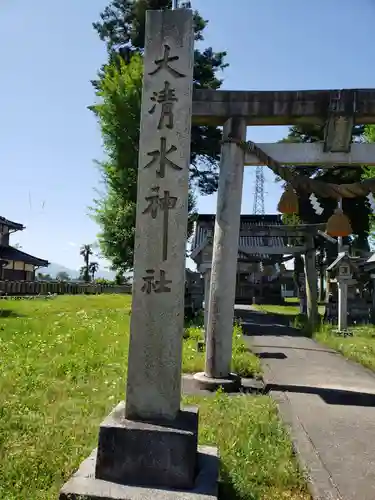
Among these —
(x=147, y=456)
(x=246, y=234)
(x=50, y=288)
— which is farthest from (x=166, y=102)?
(x=50, y=288)

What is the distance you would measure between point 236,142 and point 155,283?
14.0ft

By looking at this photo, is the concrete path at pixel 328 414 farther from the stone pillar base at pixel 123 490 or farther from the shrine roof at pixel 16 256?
the shrine roof at pixel 16 256

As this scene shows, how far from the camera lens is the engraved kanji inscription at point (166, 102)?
12.2ft

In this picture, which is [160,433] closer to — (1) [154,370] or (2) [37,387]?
(1) [154,370]

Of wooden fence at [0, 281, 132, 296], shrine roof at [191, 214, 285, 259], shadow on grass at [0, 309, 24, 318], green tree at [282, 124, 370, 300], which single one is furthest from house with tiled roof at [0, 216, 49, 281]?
green tree at [282, 124, 370, 300]

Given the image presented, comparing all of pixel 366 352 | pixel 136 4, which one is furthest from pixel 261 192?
pixel 366 352

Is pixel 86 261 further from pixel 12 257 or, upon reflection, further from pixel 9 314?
pixel 9 314

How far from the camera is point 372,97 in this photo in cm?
704

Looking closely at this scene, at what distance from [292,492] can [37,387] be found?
13.0 feet

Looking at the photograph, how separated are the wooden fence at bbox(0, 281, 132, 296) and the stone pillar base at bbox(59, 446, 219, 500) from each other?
86.0 ft

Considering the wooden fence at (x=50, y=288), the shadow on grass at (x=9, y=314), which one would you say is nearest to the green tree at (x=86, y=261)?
the wooden fence at (x=50, y=288)

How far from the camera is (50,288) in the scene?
114ft

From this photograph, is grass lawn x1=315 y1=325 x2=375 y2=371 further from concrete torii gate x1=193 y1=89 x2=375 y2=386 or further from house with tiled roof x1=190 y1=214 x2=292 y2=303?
concrete torii gate x1=193 y1=89 x2=375 y2=386

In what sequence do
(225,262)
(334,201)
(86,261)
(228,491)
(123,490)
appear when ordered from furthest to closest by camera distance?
(86,261) → (334,201) → (225,262) → (228,491) → (123,490)
